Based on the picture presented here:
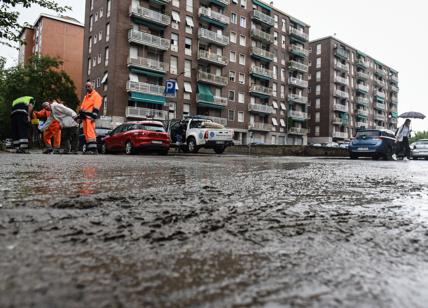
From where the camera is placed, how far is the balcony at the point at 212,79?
142ft

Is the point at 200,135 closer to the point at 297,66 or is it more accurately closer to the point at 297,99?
the point at 297,99

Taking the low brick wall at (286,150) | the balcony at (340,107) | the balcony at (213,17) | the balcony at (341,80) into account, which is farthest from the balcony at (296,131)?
the low brick wall at (286,150)

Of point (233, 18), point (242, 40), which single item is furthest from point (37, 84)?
point (242, 40)

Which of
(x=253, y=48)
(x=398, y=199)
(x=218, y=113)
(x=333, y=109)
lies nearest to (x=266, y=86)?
(x=253, y=48)

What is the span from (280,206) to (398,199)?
3.98 ft

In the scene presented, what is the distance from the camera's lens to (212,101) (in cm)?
4416

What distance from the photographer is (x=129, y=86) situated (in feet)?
121

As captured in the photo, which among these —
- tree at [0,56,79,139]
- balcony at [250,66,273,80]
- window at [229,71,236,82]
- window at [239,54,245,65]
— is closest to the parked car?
window at [229,71,236,82]

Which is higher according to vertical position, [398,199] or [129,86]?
[129,86]

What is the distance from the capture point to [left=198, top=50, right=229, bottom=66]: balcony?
43.5 m

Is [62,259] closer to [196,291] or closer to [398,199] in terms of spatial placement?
[196,291]

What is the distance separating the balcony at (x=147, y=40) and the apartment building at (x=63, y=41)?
18.5 m

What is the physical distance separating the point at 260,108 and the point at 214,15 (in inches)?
563

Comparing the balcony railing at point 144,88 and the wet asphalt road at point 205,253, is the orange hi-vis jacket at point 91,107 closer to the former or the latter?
the wet asphalt road at point 205,253
